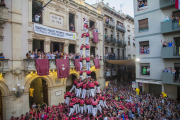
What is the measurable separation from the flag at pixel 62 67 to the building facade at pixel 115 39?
38.0 ft

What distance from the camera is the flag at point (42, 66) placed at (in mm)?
15161

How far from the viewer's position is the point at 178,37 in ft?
57.6

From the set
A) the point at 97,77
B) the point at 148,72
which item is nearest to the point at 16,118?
the point at 97,77

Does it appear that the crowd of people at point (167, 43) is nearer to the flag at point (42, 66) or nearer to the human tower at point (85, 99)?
the human tower at point (85, 99)

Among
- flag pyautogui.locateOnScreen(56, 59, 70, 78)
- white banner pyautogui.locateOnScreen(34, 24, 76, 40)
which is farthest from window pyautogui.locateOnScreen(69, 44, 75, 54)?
flag pyautogui.locateOnScreen(56, 59, 70, 78)

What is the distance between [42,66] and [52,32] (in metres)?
5.46

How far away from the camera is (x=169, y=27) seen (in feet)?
57.1

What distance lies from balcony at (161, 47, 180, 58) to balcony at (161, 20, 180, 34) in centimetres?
235

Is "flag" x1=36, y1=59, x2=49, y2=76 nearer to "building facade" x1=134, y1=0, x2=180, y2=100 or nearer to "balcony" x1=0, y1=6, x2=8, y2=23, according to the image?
"balcony" x1=0, y1=6, x2=8, y2=23

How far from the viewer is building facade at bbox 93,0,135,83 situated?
28.7 metres

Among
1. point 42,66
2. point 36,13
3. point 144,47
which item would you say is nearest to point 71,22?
point 36,13

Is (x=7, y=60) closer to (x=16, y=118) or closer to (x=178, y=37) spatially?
(x=16, y=118)

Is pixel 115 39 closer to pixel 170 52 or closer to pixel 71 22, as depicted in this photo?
pixel 71 22

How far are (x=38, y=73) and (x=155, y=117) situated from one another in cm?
1276
